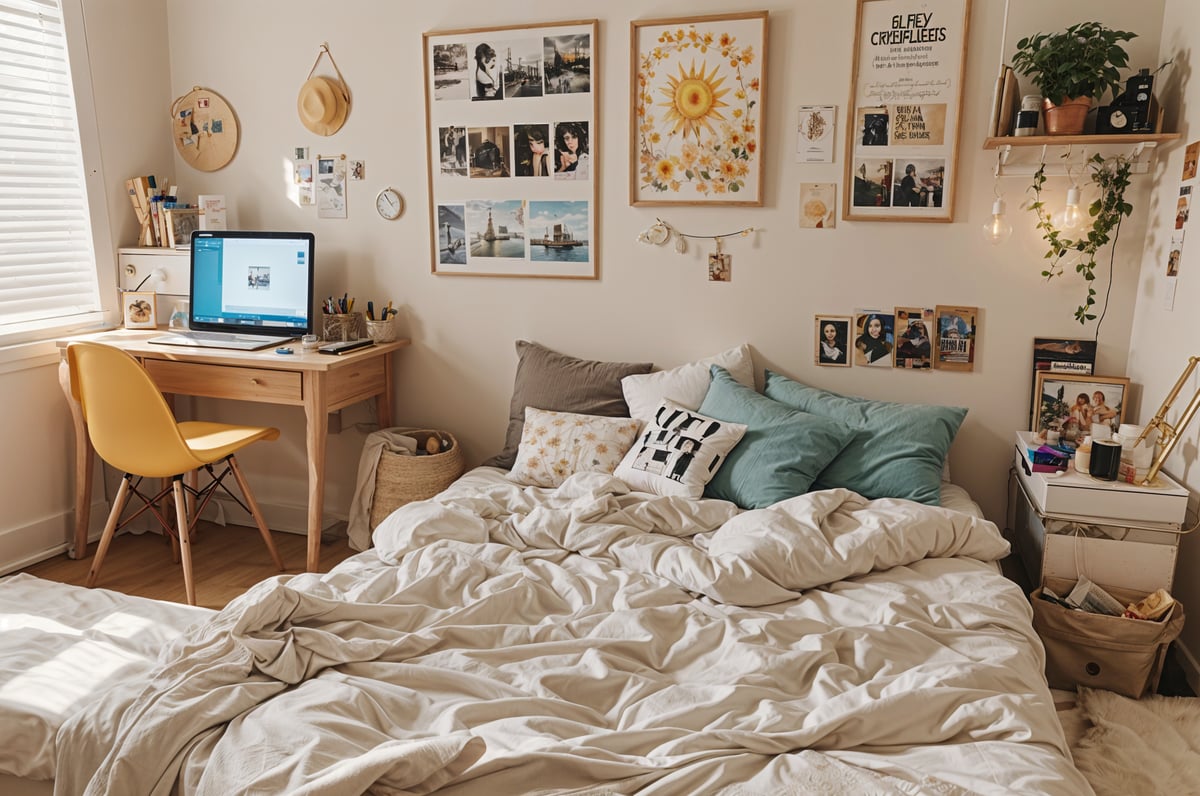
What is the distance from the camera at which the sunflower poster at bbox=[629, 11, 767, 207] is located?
2965 millimetres

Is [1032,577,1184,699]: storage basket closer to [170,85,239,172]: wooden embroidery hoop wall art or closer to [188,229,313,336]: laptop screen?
[188,229,313,336]: laptop screen

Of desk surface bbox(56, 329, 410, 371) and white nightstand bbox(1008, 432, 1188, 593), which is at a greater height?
desk surface bbox(56, 329, 410, 371)

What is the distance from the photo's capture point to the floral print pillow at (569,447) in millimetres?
2951

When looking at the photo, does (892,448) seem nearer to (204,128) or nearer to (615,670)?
(615,670)

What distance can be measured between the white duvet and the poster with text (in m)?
1.02

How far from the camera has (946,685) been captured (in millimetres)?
1687

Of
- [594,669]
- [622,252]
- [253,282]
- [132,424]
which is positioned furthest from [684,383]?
[132,424]

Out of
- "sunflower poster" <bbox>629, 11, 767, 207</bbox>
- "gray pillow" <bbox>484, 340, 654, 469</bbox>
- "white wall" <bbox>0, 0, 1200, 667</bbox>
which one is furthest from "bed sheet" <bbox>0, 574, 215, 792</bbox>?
"sunflower poster" <bbox>629, 11, 767, 207</bbox>

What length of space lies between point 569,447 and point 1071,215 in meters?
1.70

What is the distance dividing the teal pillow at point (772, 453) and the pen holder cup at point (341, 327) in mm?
1551

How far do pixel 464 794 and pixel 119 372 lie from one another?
218 cm

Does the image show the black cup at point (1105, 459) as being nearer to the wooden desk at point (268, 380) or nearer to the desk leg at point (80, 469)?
the wooden desk at point (268, 380)

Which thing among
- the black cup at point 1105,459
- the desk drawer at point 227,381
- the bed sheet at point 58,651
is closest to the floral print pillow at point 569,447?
the desk drawer at point 227,381

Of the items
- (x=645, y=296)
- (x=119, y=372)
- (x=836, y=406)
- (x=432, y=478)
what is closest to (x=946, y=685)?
(x=836, y=406)
